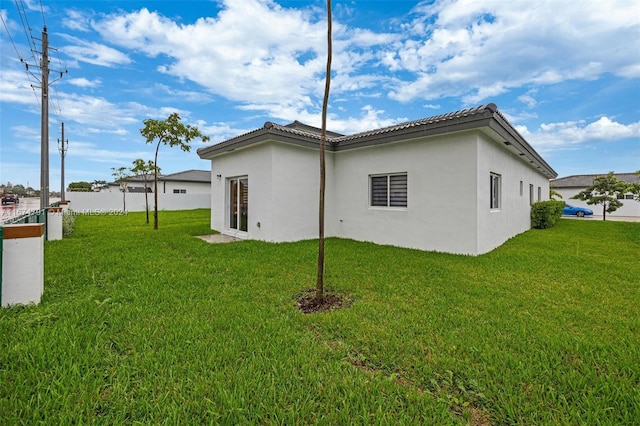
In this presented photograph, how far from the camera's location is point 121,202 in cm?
2566

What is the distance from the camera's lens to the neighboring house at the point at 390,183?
7.01 m

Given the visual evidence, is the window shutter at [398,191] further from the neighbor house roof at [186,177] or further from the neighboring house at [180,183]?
the neighbor house roof at [186,177]

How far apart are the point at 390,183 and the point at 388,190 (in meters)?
0.22

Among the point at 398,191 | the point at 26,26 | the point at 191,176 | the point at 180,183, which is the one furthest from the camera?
the point at 191,176

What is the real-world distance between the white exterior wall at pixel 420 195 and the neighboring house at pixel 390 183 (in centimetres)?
3

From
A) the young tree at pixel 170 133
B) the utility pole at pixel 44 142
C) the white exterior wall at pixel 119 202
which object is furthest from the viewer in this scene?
the white exterior wall at pixel 119 202

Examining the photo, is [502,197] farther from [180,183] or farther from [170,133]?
[180,183]

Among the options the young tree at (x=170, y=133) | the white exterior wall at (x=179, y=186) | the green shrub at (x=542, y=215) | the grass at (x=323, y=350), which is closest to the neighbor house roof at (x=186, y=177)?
the white exterior wall at (x=179, y=186)

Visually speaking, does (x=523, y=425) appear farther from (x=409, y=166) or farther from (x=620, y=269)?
(x=409, y=166)

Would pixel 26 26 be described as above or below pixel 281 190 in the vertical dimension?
above

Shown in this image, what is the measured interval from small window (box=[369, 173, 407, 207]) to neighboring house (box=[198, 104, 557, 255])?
0.03 meters

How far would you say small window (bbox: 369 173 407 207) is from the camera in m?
8.30

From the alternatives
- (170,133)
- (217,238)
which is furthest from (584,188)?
(170,133)

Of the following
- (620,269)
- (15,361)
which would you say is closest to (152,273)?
(15,361)
